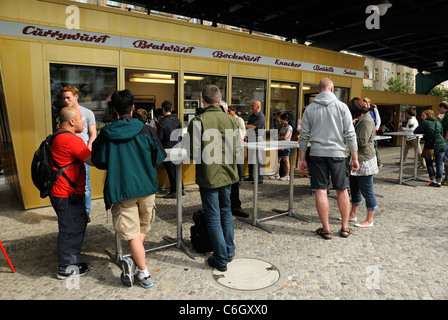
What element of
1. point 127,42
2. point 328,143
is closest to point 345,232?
point 328,143

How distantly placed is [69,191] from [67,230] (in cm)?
38

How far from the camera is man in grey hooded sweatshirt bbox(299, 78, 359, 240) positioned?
4.16 m

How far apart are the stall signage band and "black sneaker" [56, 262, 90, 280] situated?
3869mm

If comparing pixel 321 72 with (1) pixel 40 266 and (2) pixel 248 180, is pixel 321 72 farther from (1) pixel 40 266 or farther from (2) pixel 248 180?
(1) pixel 40 266

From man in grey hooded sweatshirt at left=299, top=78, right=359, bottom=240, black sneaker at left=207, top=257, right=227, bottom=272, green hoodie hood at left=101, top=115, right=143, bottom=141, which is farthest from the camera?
man in grey hooded sweatshirt at left=299, top=78, right=359, bottom=240

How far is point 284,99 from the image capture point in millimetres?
9297

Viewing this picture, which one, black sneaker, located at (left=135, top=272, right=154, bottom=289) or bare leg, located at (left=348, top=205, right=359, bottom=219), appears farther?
bare leg, located at (left=348, top=205, right=359, bottom=219)

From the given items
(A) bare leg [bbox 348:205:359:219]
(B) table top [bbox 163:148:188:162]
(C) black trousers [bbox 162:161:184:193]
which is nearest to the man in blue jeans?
(B) table top [bbox 163:148:188:162]

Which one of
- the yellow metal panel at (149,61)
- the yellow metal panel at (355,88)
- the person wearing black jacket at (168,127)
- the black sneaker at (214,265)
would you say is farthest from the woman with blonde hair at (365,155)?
the yellow metal panel at (355,88)

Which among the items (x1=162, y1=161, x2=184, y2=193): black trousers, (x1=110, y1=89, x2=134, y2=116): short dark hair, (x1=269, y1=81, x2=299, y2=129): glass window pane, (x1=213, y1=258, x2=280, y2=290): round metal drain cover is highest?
(x1=269, y1=81, x2=299, y2=129): glass window pane

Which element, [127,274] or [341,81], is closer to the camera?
[127,274]

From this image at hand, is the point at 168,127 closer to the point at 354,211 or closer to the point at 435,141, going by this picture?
the point at 354,211

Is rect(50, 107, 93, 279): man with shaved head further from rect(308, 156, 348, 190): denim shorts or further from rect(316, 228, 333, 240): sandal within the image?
rect(316, 228, 333, 240): sandal

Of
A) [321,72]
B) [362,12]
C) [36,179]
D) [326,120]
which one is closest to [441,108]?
[321,72]
